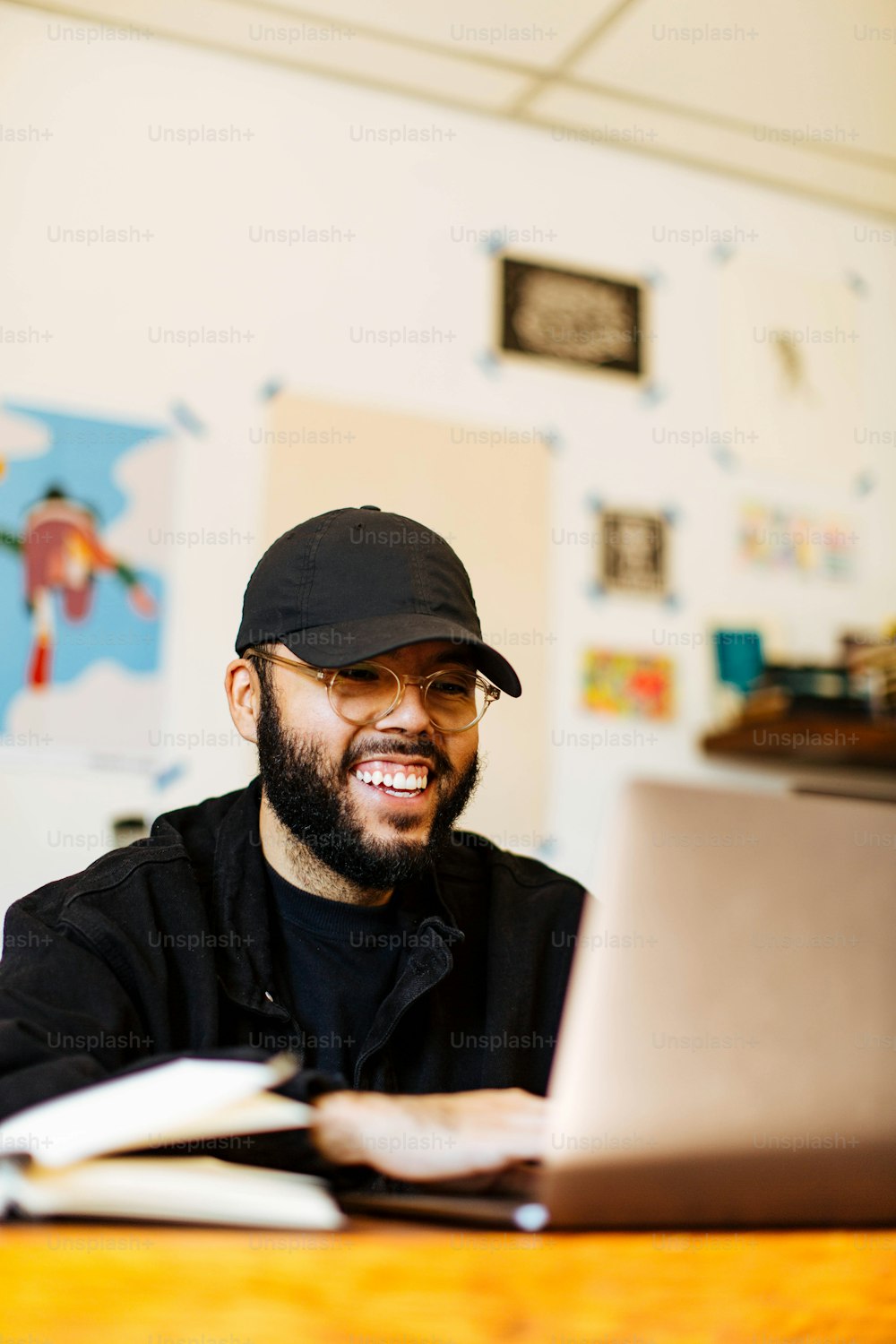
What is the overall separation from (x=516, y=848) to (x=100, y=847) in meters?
0.77

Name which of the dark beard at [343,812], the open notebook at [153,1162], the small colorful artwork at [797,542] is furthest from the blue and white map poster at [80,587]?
the open notebook at [153,1162]

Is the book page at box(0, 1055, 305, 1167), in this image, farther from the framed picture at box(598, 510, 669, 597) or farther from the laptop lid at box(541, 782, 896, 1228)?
the framed picture at box(598, 510, 669, 597)

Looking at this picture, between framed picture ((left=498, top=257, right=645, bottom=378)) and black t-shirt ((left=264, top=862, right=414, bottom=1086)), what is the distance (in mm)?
1502

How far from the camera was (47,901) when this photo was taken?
122 cm

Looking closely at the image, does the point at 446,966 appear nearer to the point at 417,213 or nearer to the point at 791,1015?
the point at 791,1015

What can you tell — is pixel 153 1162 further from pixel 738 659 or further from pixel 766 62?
pixel 766 62

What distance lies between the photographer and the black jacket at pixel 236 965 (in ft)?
3.59

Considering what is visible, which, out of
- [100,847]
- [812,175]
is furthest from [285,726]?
[812,175]

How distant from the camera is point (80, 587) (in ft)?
6.93

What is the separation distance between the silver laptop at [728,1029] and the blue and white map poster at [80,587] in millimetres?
1571

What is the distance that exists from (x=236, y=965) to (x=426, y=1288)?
792 mm

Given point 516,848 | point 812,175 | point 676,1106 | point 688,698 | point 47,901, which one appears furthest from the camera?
point 812,175

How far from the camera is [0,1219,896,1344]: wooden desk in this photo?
46 centimetres

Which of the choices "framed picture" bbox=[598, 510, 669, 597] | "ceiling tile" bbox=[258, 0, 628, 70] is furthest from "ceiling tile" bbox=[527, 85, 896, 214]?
"framed picture" bbox=[598, 510, 669, 597]
